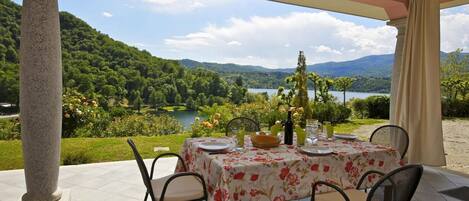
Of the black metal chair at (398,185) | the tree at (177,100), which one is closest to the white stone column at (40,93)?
the black metal chair at (398,185)

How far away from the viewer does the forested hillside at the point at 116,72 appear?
6016 mm

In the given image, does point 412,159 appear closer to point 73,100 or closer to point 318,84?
point 318,84

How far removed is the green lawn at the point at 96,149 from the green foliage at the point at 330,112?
11.2 feet

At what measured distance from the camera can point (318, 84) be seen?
25.3 feet

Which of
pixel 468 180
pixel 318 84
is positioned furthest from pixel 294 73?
pixel 468 180

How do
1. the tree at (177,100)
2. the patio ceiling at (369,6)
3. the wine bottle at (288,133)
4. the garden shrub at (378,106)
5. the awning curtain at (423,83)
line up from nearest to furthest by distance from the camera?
1. the wine bottle at (288,133)
2. the awning curtain at (423,83)
3. the patio ceiling at (369,6)
4. the tree at (177,100)
5. the garden shrub at (378,106)

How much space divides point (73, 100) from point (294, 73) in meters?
4.44

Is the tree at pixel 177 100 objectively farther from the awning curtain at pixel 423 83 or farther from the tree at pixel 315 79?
the awning curtain at pixel 423 83

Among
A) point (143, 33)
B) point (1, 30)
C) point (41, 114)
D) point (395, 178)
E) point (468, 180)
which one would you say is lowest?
point (468, 180)

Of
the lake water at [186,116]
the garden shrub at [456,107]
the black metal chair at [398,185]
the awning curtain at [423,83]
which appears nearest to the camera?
the black metal chair at [398,185]

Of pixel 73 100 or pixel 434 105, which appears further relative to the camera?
pixel 73 100

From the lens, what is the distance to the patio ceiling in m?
4.49

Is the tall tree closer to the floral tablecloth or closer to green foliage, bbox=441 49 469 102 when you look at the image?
the floral tablecloth

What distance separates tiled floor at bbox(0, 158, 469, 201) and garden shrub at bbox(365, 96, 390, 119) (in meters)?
5.36
